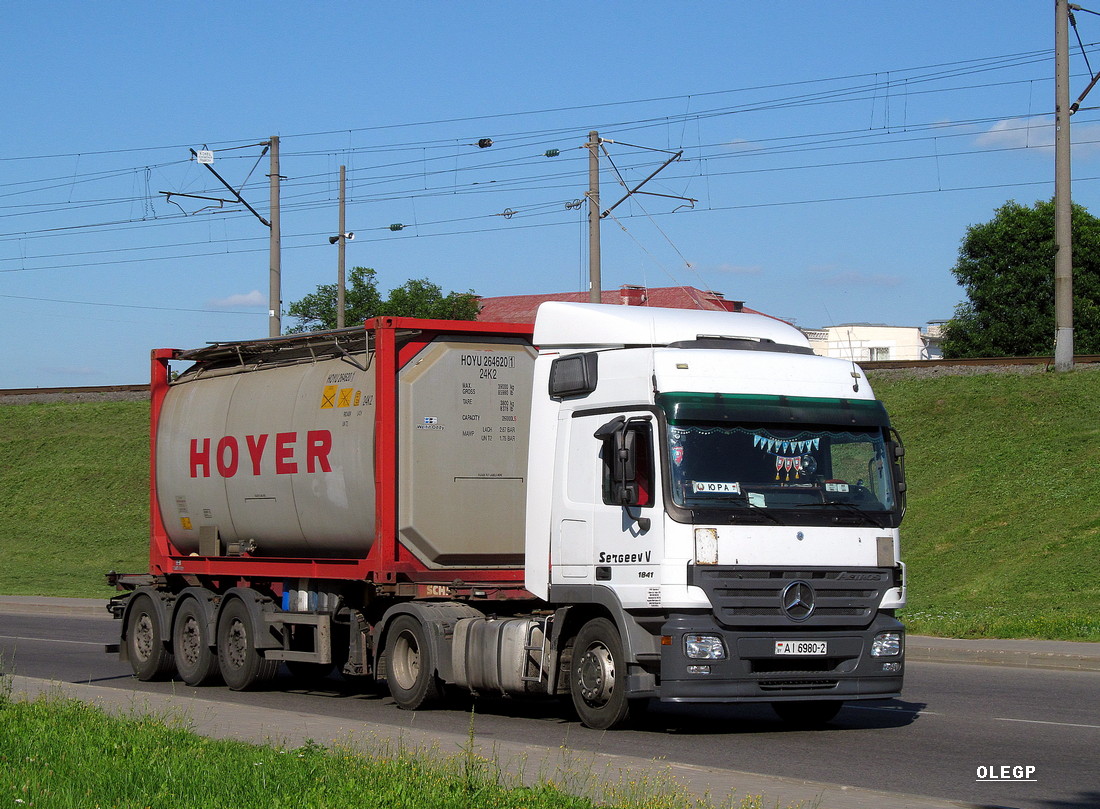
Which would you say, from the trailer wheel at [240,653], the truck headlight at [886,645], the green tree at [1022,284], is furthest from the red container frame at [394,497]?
the green tree at [1022,284]

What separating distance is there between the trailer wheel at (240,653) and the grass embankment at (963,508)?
9871 millimetres

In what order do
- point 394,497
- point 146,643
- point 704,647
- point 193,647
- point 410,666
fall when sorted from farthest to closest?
point 146,643, point 193,647, point 410,666, point 394,497, point 704,647

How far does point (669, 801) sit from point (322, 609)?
8.19m

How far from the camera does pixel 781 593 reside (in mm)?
11039

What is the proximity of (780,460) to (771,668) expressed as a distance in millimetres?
1630

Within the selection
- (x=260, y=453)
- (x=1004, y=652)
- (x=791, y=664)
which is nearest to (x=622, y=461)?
(x=791, y=664)

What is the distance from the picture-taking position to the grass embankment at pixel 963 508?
2500 cm

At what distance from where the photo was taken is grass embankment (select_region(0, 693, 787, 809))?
7289mm

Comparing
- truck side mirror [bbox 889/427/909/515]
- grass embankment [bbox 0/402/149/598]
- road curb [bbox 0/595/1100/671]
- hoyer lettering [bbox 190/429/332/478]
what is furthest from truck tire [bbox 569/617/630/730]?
grass embankment [bbox 0/402/149/598]

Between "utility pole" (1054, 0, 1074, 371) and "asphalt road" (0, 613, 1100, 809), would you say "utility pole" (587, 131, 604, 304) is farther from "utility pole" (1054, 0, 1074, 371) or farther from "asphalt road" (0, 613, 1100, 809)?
"asphalt road" (0, 613, 1100, 809)

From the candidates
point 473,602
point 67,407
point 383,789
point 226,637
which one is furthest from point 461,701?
point 67,407

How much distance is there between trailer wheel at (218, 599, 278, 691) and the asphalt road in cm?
20

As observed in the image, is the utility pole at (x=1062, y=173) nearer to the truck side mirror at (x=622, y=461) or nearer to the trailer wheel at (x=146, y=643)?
the trailer wheel at (x=146, y=643)

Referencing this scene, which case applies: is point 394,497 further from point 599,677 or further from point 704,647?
point 704,647
